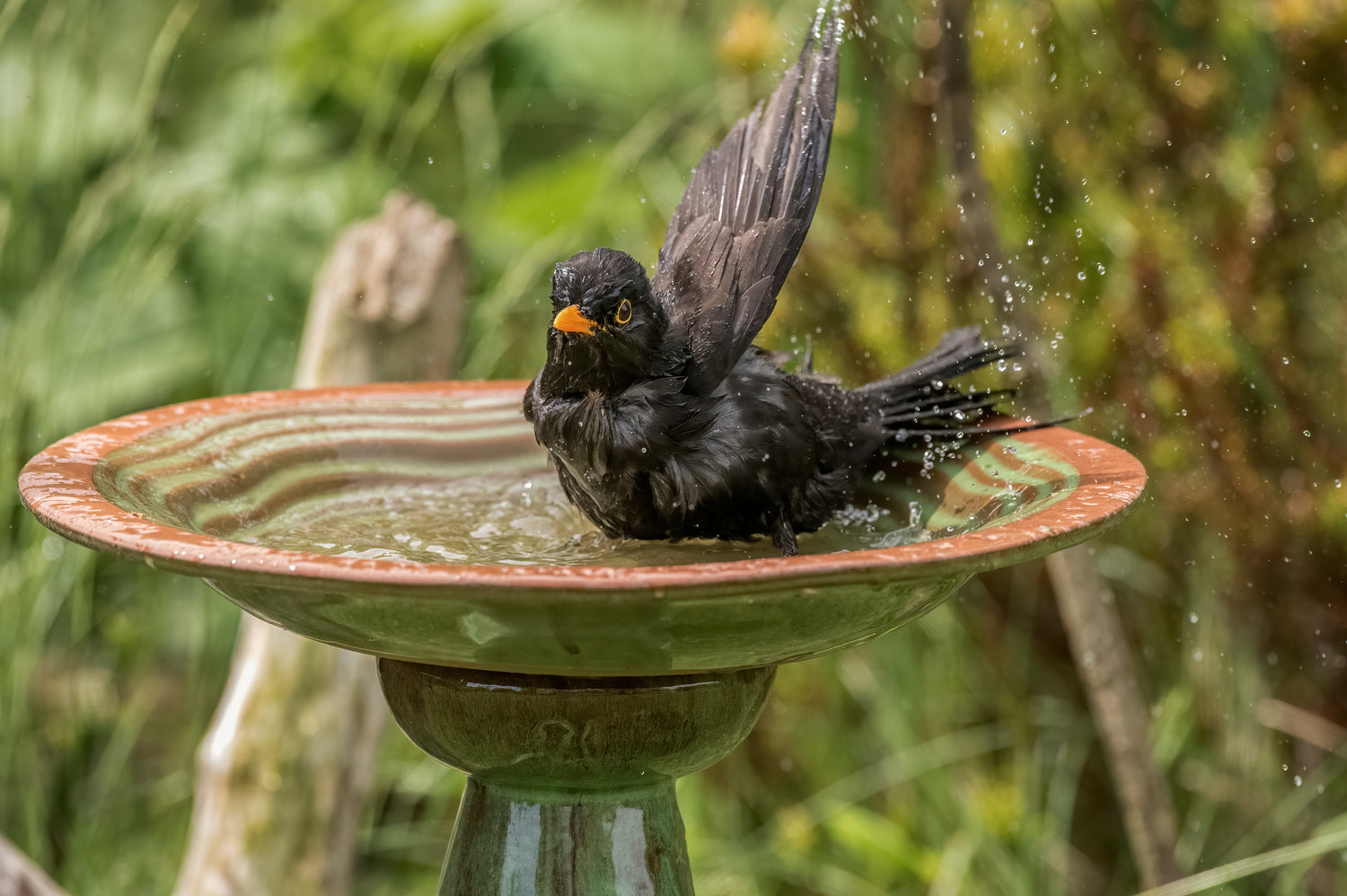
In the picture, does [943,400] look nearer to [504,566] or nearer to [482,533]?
[482,533]

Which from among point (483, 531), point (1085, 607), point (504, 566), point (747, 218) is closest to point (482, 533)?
point (483, 531)

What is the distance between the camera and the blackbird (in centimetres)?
226

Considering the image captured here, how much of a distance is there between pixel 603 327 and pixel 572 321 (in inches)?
3.0

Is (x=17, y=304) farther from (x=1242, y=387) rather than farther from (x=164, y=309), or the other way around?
(x=1242, y=387)

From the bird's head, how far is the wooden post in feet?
5.28

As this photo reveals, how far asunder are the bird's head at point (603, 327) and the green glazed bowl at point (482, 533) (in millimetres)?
318

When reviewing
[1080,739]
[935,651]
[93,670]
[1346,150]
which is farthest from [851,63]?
[93,670]

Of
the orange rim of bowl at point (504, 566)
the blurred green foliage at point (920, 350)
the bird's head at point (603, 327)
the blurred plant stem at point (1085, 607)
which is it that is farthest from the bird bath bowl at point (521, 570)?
the blurred green foliage at point (920, 350)

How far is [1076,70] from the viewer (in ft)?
14.2

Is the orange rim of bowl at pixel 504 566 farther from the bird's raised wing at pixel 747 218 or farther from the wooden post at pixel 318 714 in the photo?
the wooden post at pixel 318 714

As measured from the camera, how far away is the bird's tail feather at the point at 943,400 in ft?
8.39

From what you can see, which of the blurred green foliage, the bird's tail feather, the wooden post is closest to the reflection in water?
the bird's tail feather

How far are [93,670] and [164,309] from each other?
4.82ft

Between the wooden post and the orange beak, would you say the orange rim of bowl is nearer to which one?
the orange beak
